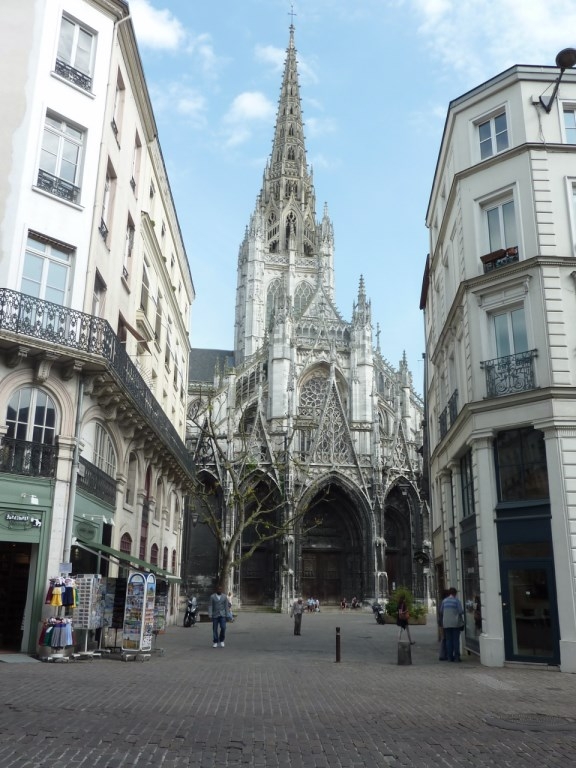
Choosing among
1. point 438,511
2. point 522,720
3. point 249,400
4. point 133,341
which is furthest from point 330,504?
point 522,720

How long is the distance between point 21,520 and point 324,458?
40.1m

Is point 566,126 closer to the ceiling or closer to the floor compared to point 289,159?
closer to the floor

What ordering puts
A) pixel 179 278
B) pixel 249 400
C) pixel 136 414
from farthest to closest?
pixel 249 400, pixel 179 278, pixel 136 414

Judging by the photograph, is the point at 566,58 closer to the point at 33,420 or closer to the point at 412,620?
the point at 33,420

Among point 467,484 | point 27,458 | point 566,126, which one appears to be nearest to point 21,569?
point 27,458

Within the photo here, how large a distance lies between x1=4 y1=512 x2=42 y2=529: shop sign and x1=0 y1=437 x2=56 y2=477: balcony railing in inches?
33.7

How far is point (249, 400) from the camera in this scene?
5812 centimetres

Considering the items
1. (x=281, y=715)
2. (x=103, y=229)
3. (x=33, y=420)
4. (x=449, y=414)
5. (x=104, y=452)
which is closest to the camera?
(x=281, y=715)

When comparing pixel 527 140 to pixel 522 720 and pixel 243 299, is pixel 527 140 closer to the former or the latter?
pixel 522 720

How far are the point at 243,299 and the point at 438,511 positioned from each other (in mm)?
60344

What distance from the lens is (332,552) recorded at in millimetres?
52312

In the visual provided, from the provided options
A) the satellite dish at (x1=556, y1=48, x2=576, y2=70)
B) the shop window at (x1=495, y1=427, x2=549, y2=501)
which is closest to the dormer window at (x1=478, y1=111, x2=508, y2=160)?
the satellite dish at (x1=556, y1=48, x2=576, y2=70)

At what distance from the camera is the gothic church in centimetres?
5006

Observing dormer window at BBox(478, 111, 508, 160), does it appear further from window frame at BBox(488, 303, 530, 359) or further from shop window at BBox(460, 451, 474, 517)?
Result: shop window at BBox(460, 451, 474, 517)
